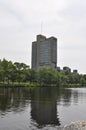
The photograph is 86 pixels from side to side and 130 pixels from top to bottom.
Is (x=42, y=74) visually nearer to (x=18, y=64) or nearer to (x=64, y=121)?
(x=18, y=64)

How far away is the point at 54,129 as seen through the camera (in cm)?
2625

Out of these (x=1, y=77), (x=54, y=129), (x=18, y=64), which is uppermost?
(x=18, y=64)

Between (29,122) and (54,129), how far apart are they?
4.90 metres

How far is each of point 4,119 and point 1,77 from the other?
4444 inches

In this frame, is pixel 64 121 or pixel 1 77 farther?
pixel 1 77

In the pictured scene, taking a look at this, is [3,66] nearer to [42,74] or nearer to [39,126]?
[42,74]

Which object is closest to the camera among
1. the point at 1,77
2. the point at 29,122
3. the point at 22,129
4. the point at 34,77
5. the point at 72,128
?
the point at 72,128

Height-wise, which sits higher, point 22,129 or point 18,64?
point 18,64

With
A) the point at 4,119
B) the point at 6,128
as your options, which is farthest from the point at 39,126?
the point at 4,119

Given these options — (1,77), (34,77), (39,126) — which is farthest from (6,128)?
(34,77)

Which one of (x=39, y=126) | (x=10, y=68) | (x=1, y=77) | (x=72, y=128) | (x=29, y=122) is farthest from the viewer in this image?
(x=10, y=68)

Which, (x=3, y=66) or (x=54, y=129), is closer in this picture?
(x=54, y=129)

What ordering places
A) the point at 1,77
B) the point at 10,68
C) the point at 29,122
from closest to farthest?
the point at 29,122, the point at 1,77, the point at 10,68

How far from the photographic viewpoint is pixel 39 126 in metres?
27.7
